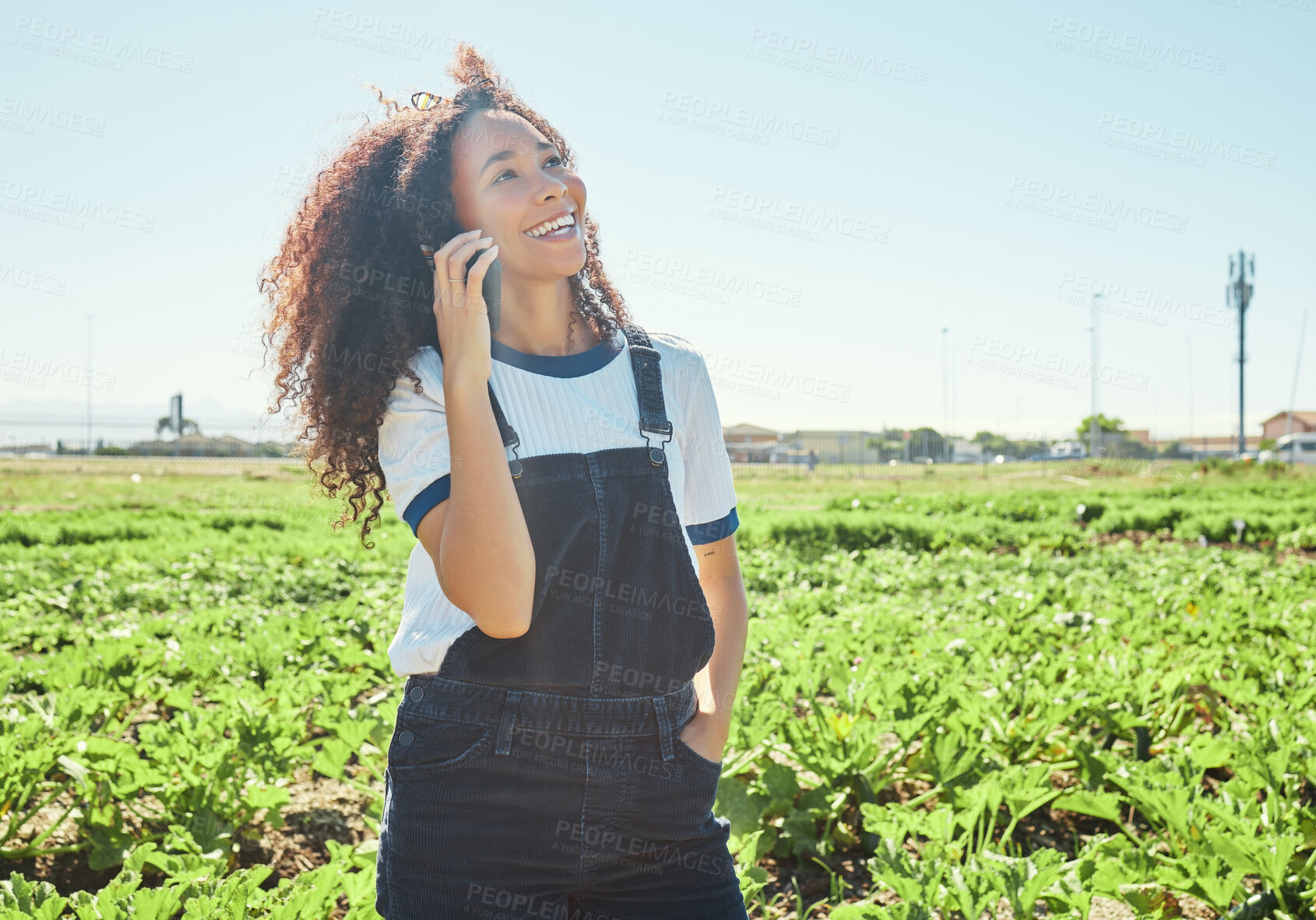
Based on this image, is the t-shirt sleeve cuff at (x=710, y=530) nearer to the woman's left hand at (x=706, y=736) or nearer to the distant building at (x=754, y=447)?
the woman's left hand at (x=706, y=736)

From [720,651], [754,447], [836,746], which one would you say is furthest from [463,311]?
[754,447]

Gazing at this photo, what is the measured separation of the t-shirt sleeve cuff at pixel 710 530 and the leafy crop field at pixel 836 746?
3.18ft

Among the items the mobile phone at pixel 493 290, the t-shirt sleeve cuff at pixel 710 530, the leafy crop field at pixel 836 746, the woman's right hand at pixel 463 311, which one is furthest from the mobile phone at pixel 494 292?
the leafy crop field at pixel 836 746

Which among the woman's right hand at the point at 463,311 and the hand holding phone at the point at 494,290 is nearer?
the woman's right hand at the point at 463,311

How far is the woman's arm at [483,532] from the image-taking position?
4.29 feet

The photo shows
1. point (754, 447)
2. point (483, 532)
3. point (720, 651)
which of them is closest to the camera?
point (483, 532)

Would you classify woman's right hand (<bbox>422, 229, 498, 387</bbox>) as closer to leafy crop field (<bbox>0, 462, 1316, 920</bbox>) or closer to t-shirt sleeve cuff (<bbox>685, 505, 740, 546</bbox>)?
Answer: t-shirt sleeve cuff (<bbox>685, 505, 740, 546</bbox>)

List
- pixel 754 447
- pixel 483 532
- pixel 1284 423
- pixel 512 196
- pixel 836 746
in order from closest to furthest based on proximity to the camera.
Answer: pixel 483 532
pixel 512 196
pixel 836 746
pixel 754 447
pixel 1284 423

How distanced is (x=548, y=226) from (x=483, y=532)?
0.60 meters

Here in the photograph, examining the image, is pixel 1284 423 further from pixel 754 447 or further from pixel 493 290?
pixel 493 290

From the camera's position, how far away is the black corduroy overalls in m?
1.36

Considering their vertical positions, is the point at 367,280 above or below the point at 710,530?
above

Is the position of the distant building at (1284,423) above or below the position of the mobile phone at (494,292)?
above

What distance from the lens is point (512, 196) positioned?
159cm
